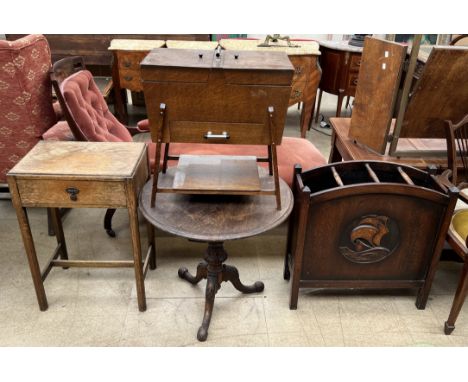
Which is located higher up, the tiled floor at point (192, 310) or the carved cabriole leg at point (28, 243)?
the carved cabriole leg at point (28, 243)

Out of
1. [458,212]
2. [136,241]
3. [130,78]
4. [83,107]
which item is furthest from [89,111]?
[458,212]

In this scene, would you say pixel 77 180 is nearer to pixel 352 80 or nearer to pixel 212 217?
pixel 212 217

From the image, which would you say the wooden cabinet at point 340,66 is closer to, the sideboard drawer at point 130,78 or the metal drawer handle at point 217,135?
the sideboard drawer at point 130,78

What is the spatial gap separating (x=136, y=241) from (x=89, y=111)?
101 cm

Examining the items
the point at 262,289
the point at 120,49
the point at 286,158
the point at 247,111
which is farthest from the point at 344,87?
the point at 247,111

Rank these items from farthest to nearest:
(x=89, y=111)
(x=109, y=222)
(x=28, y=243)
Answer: (x=109, y=222), (x=89, y=111), (x=28, y=243)

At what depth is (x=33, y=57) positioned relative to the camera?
221 cm

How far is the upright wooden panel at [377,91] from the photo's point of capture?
6.75ft

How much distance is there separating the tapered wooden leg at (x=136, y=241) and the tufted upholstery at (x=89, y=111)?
718 millimetres

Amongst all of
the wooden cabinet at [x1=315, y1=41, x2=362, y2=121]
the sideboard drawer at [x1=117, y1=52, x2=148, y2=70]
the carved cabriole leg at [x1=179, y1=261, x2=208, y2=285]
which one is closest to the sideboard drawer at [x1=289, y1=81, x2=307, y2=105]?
the wooden cabinet at [x1=315, y1=41, x2=362, y2=121]

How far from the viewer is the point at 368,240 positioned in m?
1.91

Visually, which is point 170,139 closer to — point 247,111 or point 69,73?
point 247,111

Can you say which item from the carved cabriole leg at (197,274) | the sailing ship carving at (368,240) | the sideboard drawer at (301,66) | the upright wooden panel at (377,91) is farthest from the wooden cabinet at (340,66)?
the carved cabriole leg at (197,274)

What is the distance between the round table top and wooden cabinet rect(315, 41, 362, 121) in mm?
2603
